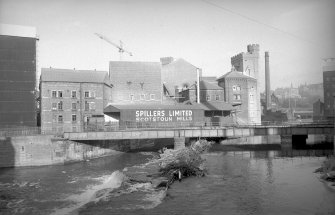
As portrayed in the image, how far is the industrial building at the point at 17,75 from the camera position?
45.9m

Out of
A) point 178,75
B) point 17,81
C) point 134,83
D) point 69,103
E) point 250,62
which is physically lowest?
point 69,103

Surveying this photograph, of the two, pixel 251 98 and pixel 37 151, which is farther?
pixel 251 98

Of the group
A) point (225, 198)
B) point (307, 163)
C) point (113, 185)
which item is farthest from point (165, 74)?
point (225, 198)

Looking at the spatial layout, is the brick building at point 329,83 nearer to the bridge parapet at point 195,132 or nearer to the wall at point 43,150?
the bridge parapet at point 195,132

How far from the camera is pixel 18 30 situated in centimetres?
4762

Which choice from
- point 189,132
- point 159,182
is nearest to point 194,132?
point 189,132

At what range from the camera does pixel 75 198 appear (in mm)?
23406

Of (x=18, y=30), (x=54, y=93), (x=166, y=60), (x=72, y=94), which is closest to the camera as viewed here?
(x=18, y=30)

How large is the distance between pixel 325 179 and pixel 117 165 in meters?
23.0

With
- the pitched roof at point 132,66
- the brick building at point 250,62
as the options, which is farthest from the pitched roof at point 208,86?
the brick building at point 250,62

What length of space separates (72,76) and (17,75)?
436 inches

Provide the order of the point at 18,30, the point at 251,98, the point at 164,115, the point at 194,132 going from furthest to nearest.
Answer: the point at 251,98, the point at 164,115, the point at 18,30, the point at 194,132

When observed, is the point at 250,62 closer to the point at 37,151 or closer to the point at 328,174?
the point at 328,174

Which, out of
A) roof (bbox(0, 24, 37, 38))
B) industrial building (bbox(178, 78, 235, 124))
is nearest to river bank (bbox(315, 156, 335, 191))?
industrial building (bbox(178, 78, 235, 124))
